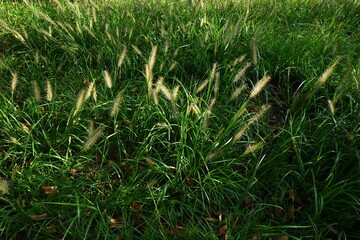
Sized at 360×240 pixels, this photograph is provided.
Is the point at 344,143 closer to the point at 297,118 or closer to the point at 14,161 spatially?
the point at 297,118

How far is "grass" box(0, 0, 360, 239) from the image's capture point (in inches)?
83.7

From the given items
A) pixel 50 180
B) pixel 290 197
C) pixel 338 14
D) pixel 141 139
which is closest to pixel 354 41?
pixel 338 14

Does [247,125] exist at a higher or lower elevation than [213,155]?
higher

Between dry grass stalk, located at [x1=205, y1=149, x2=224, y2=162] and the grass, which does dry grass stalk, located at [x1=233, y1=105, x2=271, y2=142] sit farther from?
dry grass stalk, located at [x1=205, y1=149, x2=224, y2=162]

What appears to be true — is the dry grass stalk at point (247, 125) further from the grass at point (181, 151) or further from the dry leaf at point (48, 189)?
the dry leaf at point (48, 189)

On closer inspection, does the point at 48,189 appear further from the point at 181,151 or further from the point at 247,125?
the point at 247,125

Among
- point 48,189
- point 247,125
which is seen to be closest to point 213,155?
point 247,125

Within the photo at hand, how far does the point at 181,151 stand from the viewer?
2469 mm

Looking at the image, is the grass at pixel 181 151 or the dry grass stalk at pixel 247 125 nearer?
the grass at pixel 181 151

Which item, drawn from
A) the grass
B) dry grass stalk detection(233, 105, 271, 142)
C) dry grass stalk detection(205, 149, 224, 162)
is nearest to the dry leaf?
the grass

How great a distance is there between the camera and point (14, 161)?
2.43 metres

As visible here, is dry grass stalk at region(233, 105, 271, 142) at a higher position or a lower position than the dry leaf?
higher

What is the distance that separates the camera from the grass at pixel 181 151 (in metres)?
2.12

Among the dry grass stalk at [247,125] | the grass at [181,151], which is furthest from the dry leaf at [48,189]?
the dry grass stalk at [247,125]
